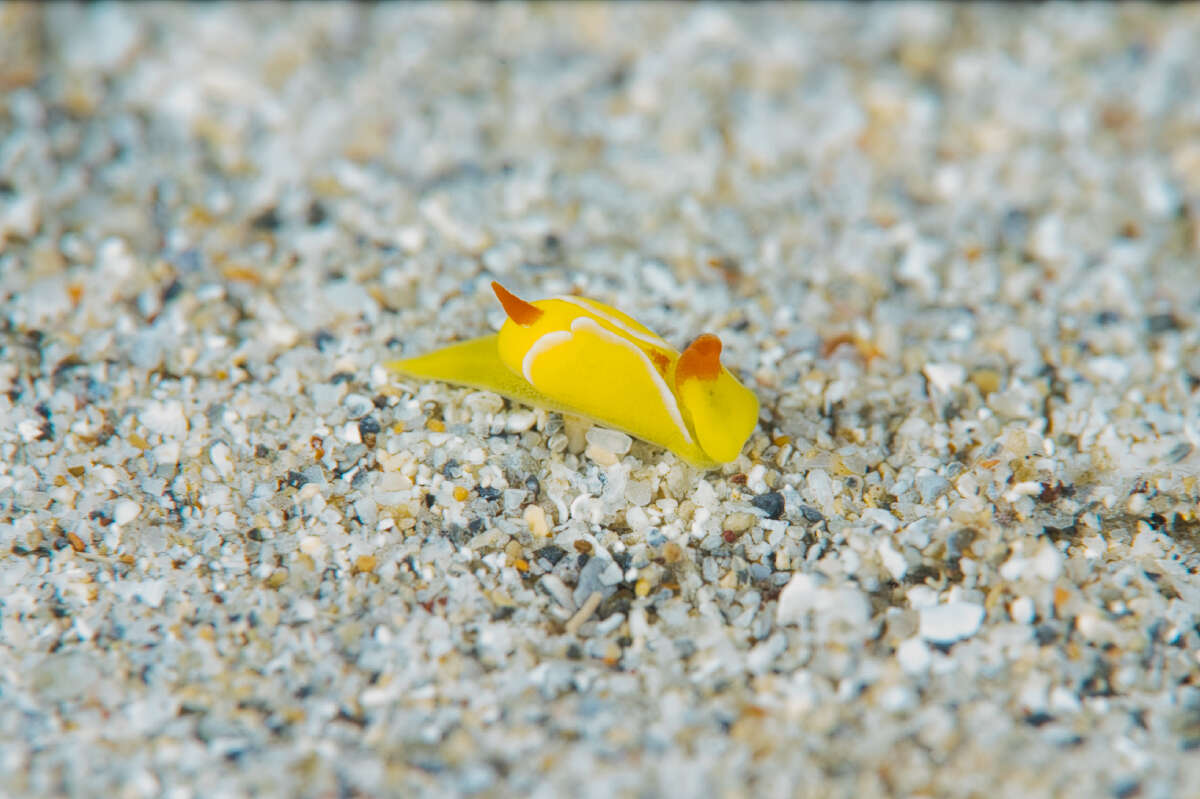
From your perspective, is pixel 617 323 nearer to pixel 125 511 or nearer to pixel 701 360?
pixel 701 360

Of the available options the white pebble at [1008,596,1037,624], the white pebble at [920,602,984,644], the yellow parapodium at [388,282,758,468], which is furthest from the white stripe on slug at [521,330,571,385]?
the white pebble at [1008,596,1037,624]

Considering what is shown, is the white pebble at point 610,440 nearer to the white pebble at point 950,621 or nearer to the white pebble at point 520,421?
the white pebble at point 520,421

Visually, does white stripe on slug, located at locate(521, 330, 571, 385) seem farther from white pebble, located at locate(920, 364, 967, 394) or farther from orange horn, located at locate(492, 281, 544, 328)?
white pebble, located at locate(920, 364, 967, 394)

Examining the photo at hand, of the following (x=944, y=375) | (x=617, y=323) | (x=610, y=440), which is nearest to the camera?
(x=617, y=323)

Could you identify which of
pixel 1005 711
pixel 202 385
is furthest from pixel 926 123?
pixel 202 385

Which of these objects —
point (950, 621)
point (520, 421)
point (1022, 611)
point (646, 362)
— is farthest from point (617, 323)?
point (1022, 611)

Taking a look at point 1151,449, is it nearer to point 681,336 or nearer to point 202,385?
point 681,336

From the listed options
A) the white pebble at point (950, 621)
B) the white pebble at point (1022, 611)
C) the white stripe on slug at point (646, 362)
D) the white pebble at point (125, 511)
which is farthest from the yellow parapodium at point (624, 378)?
the white pebble at point (125, 511)

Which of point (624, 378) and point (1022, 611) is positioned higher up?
point (624, 378)

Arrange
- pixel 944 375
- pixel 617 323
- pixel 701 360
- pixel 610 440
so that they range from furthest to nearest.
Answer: pixel 944 375 → pixel 610 440 → pixel 617 323 → pixel 701 360
